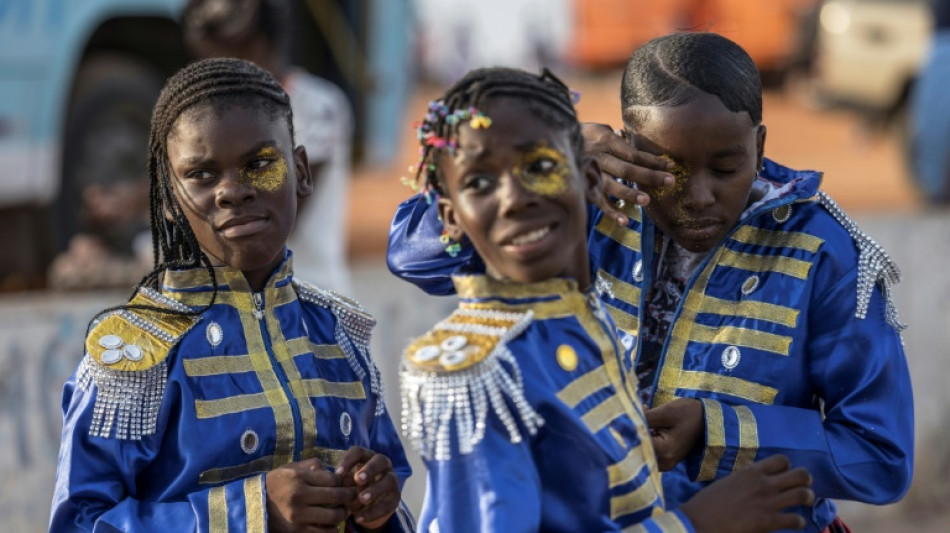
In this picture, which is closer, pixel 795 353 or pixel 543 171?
pixel 543 171

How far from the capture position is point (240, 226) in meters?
3.05

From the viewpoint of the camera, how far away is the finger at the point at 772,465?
2.81 meters

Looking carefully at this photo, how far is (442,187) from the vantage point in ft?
8.93

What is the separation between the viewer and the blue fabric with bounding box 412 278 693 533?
2510 millimetres

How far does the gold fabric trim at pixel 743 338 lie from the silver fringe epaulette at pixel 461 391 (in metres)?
0.67

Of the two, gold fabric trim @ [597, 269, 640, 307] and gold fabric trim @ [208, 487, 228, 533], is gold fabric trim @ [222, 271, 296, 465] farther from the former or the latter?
gold fabric trim @ [597, 269, 640, 307]

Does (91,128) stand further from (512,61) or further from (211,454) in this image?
(512,61)

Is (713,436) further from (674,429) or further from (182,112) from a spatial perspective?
(182,112)

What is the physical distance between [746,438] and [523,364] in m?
0.65

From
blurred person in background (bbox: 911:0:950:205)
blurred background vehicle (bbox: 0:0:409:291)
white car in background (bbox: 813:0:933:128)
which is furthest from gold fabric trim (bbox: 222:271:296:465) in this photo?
white car in background (bbox: 813:0:933:128)

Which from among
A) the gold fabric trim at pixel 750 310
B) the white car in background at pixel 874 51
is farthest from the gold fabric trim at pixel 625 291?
the white car in background at pixel 874 51

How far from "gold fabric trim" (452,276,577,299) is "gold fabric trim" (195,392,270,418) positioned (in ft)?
1.85

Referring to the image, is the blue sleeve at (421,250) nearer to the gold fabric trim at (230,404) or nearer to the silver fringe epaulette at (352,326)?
the silver fringe epaulette at (352,326)

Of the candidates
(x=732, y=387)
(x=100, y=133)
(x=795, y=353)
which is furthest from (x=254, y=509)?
(x=100, y=133)
